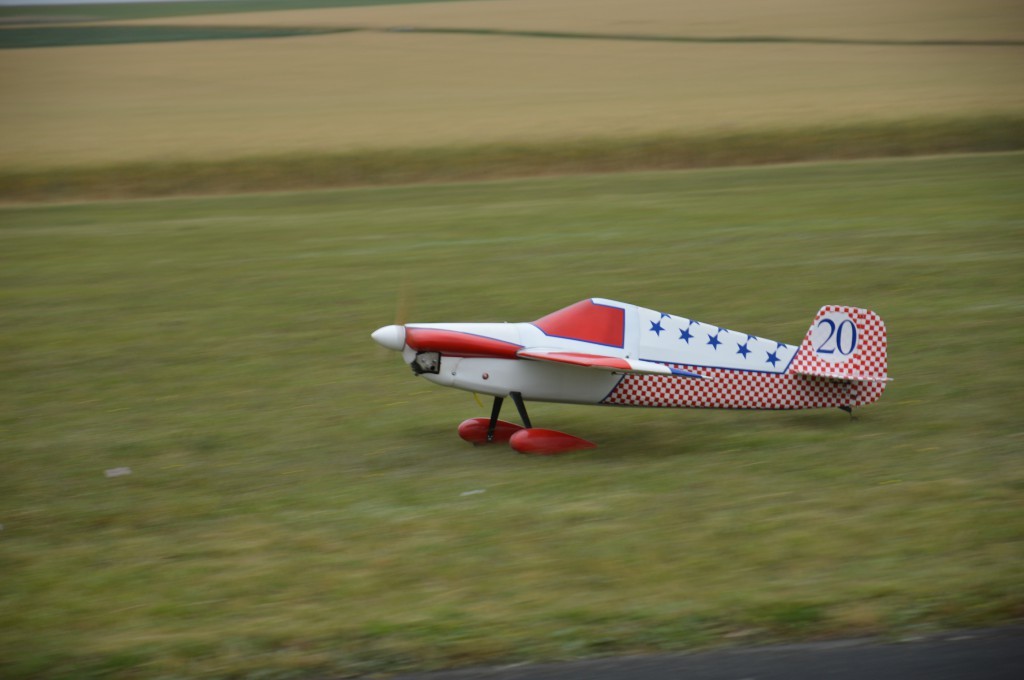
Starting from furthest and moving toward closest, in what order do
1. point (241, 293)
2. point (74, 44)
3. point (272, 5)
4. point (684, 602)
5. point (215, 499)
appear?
point (272, 5), point (74, 44), point (241, 293), point (215, 499), point (684, 602)

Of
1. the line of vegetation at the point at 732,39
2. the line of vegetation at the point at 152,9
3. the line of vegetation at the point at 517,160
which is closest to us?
the line of vegetation at the point at 517,160

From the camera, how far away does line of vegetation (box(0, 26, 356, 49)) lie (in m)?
72.2

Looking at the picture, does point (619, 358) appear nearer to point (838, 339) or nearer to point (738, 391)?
point (738, 391)

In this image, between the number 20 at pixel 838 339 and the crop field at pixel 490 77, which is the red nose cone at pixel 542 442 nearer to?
the number 20 at pixel 838 339

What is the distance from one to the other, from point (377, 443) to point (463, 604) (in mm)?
4798

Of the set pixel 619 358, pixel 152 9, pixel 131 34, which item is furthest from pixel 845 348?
pixel 152 9

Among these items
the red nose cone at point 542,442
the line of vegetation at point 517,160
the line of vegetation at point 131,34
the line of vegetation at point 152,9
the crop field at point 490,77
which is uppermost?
the line of vegetation at point 152,9

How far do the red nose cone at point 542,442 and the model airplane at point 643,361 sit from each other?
11 mm

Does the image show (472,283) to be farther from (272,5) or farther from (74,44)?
(272,5)

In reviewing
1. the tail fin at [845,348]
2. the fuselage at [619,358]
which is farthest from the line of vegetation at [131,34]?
the tail fin at [845,348]

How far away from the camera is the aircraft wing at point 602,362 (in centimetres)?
1076

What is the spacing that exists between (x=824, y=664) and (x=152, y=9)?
334 feet

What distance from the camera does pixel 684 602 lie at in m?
7.68

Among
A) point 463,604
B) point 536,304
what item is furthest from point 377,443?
point 536,304
